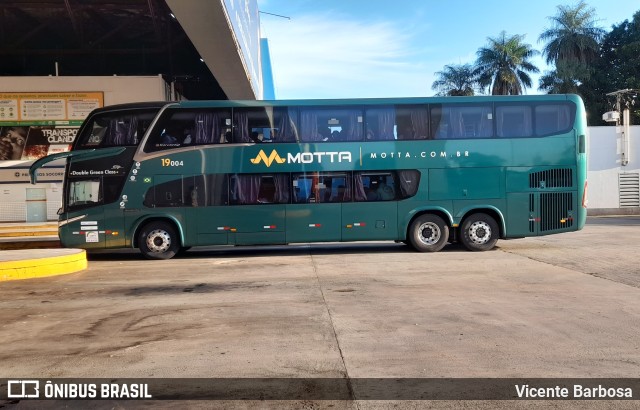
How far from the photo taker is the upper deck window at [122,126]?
12859 mm

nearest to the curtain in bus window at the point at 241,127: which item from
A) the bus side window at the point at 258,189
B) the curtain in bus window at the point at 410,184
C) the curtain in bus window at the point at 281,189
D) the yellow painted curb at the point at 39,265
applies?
the bus side window at the point at 258,189

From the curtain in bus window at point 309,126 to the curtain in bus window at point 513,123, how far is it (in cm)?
461

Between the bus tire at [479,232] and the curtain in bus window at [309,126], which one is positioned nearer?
the curtain in bus window at [309,126]

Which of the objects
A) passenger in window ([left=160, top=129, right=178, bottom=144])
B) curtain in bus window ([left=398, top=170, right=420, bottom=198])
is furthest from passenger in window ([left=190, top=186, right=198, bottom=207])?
curtain in bus window ([left=398, top=170, right=420, bottom=198])

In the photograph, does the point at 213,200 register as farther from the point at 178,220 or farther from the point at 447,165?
the point at 447,165

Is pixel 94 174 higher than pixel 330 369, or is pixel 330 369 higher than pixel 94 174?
pixel 94 174

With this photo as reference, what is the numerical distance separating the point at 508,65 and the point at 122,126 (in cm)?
3794

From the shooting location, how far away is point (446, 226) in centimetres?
1368

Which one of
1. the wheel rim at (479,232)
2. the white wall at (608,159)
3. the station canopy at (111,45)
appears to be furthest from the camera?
the white wall at (608,159)

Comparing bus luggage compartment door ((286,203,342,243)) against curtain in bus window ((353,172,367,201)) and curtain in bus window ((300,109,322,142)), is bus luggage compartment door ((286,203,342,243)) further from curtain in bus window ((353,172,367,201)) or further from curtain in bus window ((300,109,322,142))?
curtain in bus window ((300,109,322,142))

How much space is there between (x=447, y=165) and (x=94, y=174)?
8739 millimetres

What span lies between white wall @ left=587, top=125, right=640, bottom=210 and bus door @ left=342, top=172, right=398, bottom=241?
66.6 feet

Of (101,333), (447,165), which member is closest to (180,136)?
(447,165)

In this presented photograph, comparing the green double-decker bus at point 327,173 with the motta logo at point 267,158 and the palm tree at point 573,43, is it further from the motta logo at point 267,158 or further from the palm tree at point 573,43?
the palm tree at point 573,43
